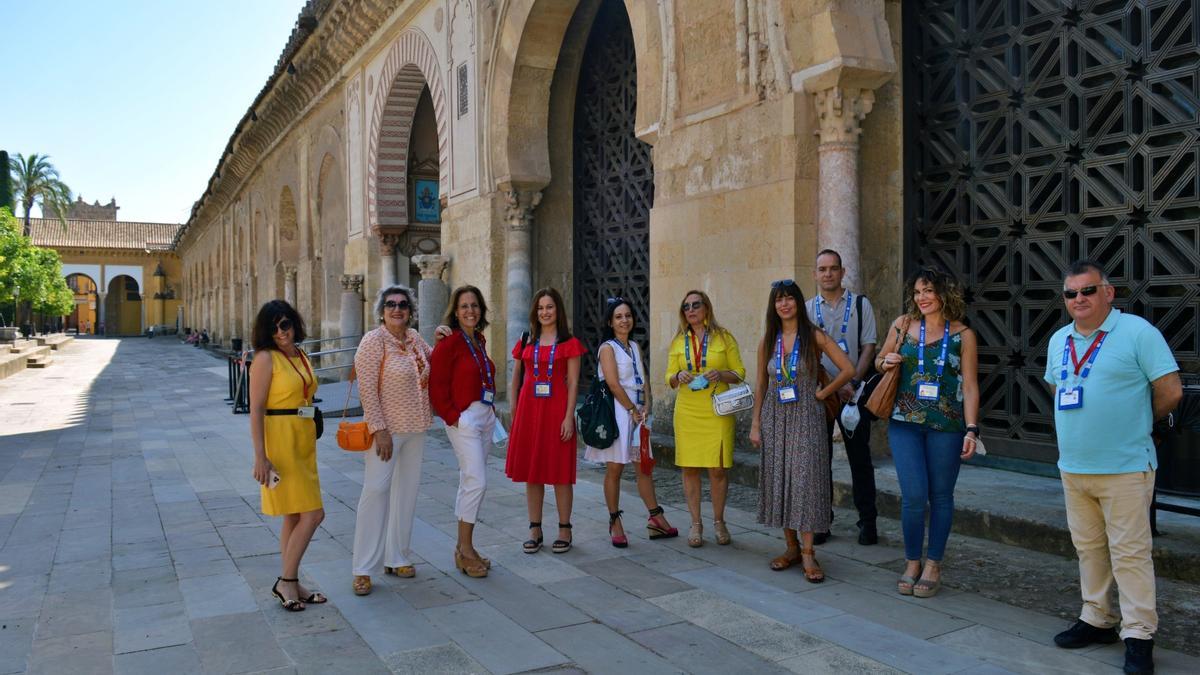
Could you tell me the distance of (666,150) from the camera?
24.4 ft

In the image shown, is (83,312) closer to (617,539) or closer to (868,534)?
(617,539)

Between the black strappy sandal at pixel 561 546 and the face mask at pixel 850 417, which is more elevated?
the face mask at pixel 850 417

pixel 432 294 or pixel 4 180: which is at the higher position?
pixel 4 180

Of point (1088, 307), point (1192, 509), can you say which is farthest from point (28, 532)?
point (1192, 509)

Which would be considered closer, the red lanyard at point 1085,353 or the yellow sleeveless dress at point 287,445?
the red lanyard at point 1085,353

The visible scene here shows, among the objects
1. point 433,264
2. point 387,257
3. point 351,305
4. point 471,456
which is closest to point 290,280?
point 351,305

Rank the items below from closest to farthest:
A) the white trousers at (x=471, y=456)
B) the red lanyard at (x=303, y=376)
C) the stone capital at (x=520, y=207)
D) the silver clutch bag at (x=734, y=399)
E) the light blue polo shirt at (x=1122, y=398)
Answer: the light blue polo shirt at (x=1122, y=398), the red lanyard at (x=303, y=376), the white trousers at (x=471, y=456), the silver clutch bag at (x=734, y=399), the stone capital at (x=520, y=207)

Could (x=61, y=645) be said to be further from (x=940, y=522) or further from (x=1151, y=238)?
(x=1151, y=238)

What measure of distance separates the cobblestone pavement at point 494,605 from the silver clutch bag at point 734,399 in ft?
2.53

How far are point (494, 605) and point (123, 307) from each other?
224 feet

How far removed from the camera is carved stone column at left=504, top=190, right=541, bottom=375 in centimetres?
1051

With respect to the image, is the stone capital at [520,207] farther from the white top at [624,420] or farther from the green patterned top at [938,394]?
the green patterned top at [938,394]

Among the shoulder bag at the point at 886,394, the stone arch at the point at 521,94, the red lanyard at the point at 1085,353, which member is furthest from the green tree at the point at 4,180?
the red lanyard at the point at 1085,353

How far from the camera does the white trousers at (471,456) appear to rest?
176 inches
